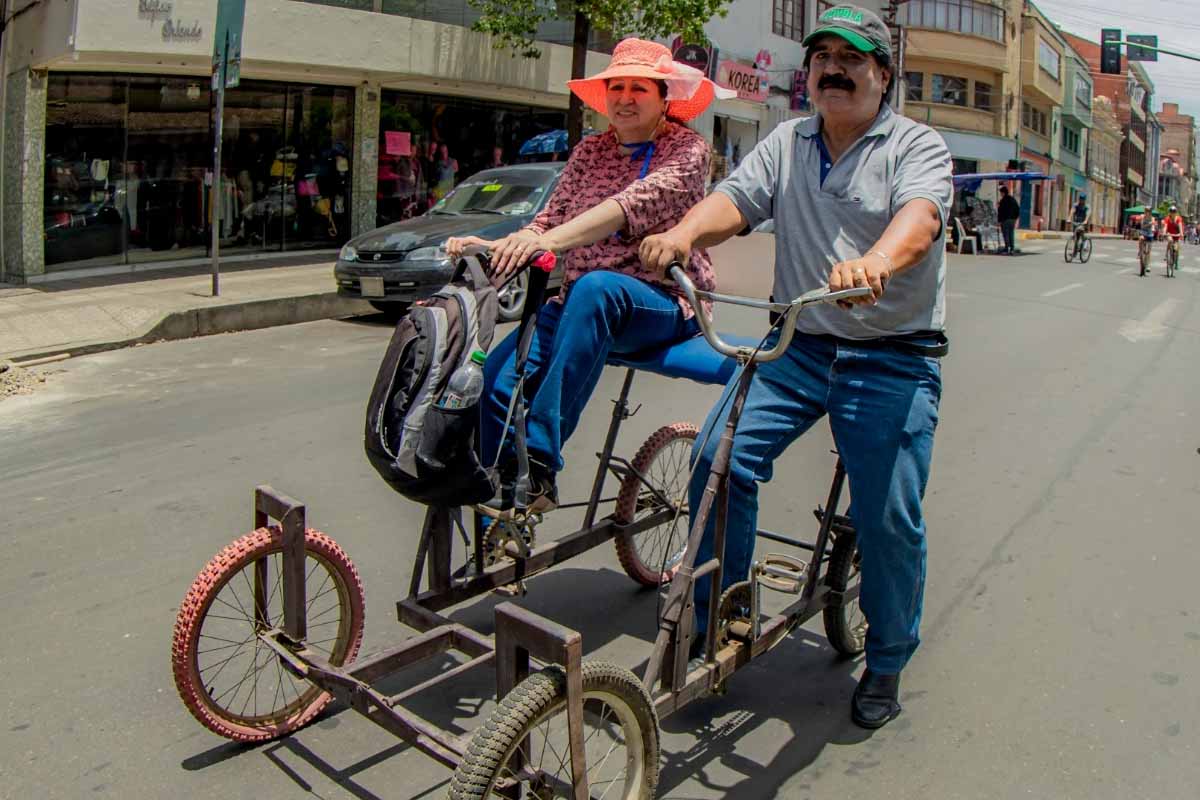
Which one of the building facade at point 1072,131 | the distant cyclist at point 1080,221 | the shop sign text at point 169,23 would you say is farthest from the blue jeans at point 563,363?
the building facade at point 1072,131

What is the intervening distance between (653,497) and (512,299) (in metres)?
1.28

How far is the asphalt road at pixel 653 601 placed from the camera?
3.22m

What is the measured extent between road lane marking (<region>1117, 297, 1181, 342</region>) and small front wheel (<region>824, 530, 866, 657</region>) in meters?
9.48

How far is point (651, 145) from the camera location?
407 centimetres

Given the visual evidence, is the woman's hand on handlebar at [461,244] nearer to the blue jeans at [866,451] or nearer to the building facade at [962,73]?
the blue jeans at [866,451]

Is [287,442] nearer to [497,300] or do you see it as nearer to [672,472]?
[672,472]

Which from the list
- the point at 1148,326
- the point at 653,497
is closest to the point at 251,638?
the point at 653,497

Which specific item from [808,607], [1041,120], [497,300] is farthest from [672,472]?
[1041,120]

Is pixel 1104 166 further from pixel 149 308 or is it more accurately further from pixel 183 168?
pixel 149 308

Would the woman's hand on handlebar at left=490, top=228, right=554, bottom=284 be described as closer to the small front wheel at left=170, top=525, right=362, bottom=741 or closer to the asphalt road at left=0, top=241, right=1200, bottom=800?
the small front wheel at left=170, top=525, right=362, bottom=741

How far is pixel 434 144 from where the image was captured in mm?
20500

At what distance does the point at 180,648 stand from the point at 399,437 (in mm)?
820

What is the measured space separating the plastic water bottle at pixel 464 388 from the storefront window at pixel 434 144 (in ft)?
56.6

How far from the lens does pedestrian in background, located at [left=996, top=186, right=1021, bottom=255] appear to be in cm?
2916
